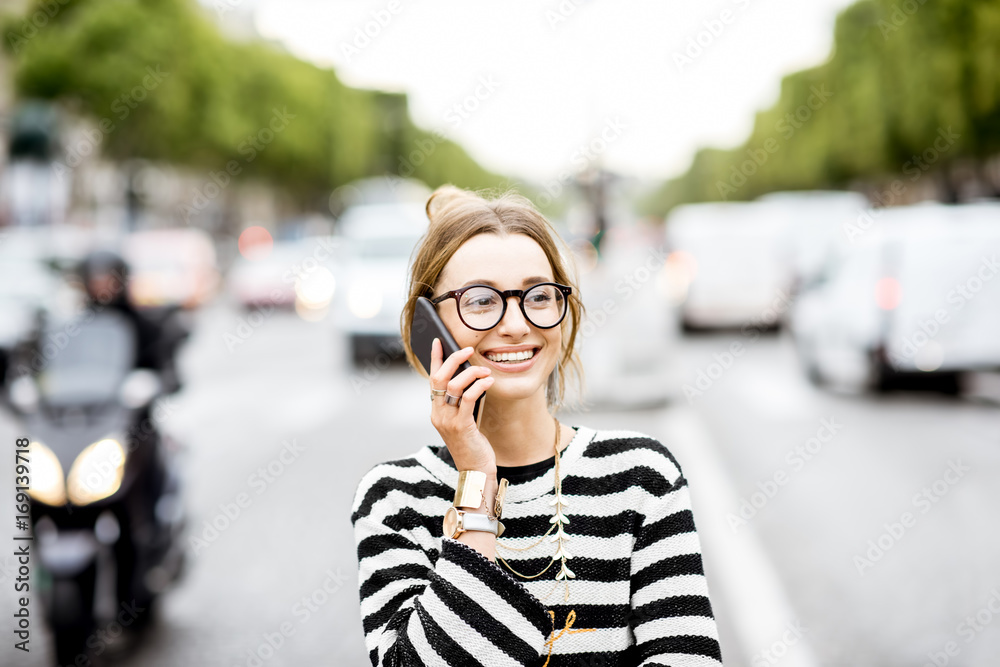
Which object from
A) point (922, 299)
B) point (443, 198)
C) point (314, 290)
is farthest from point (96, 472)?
point (314, 290)

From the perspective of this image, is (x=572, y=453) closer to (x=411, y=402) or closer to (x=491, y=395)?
(x=491, y=395)

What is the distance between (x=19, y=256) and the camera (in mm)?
Answer: 16656

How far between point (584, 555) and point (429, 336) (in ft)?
1.57

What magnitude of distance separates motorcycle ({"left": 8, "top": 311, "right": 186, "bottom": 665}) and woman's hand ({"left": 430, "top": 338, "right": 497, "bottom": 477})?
2848mm

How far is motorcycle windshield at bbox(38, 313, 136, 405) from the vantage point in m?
4.57

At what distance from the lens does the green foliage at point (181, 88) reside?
1346 inches

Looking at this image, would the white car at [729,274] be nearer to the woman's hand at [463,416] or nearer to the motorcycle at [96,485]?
the motorcycle at [96,485]

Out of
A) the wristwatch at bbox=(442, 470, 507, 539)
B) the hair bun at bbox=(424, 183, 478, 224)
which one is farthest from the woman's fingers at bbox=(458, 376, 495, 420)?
the hair bun at bbox=(424, 183, 478, 224)

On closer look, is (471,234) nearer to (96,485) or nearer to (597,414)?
(96,485)

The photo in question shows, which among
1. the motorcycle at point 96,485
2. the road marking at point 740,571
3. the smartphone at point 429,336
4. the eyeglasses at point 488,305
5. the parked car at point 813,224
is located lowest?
the road marking at point 740,571

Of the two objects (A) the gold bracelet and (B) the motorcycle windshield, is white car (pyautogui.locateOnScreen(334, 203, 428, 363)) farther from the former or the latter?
(A) the gold bracelet

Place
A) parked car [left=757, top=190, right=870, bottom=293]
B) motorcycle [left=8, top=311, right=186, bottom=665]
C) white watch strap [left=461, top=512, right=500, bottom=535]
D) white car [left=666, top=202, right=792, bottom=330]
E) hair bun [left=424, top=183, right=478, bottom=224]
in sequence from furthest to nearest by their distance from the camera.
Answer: parked car [left=757, top=190, right=870, bottom=293] < white car [left=666, top=202, right=792, bottom=330] < motorcycle [left=8, top=311, right=186, bottom=665] < hair bun [left=424, top=183, right=478, bottom=224] < white watch strap [left=461, top=512, right=500, bottom=535]

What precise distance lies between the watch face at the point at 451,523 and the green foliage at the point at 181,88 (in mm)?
35212

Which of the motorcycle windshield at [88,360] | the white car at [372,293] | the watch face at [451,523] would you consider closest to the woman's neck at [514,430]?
the watch face at [451,523]
